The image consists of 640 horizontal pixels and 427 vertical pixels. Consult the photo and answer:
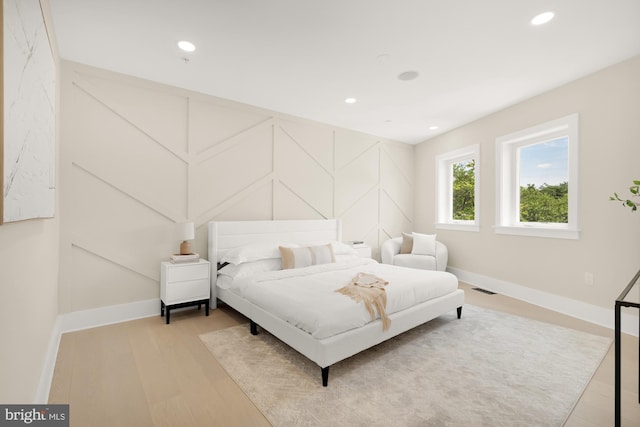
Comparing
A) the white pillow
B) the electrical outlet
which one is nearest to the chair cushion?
the white pillow

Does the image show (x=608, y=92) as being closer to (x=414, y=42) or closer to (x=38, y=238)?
(x=414, y=42)

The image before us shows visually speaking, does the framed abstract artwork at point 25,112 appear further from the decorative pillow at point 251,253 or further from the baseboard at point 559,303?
the baseboard at point 559,303

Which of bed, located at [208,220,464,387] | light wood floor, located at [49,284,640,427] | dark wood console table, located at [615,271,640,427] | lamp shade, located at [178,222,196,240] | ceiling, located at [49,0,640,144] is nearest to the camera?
dark wood console table, located at [615,271,640,427]

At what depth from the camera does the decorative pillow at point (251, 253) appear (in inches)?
135

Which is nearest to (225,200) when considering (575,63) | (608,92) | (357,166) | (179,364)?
(179,364)

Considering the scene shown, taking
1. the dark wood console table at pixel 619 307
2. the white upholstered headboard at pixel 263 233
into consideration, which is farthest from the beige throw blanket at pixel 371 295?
the white upholstered headboard at pixel 263 233

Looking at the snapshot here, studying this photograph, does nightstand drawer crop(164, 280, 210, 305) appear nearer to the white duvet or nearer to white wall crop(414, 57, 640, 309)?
the white duvet

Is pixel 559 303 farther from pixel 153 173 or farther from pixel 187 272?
pixel 153 173

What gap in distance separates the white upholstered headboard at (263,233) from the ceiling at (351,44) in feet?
5.71

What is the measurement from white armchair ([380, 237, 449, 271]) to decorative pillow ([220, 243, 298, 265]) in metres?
2.40

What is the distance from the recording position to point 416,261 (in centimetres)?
497

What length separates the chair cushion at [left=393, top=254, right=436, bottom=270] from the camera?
4.89m

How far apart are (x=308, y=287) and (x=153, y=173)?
232 centimetres

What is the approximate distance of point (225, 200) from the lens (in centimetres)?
399
